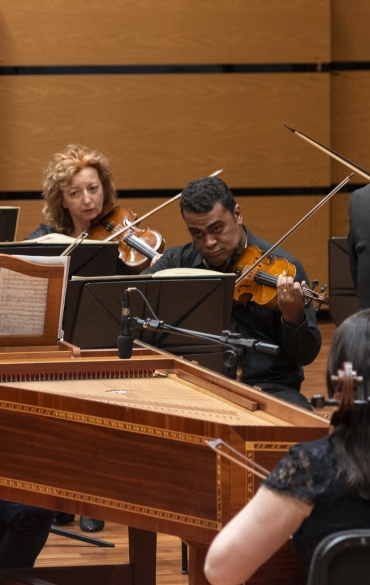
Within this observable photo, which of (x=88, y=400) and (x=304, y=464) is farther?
(x=88, y=400)

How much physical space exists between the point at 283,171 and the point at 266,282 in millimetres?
3459

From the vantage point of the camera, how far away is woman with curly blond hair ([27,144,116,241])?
4.00 meters

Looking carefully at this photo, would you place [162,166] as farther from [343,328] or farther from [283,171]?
[343,328]

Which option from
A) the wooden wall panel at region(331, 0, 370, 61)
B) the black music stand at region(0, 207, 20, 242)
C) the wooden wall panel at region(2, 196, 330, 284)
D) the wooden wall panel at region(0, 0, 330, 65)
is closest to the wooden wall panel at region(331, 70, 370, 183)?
the wooden wall panel at region(331, 0, 370, 61)

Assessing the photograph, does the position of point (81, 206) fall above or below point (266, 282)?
above

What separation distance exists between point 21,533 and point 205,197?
1309 millimetres

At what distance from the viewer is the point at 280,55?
20.6ft

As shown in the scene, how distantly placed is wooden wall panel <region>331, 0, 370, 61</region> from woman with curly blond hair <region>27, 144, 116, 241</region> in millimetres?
3009

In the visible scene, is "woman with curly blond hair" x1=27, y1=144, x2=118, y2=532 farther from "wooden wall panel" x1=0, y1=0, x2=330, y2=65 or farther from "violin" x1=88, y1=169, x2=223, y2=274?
"wooden wall panel" x1=0, y1=0, x2=330, y2=65

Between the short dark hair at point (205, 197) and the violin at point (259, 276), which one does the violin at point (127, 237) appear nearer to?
the short dark hair at point (205, 197)

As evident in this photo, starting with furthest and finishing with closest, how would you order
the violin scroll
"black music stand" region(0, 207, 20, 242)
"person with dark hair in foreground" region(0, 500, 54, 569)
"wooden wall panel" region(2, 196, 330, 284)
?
"wooden wall panel" region(2, 196, 330, 284)
"black music stand" region(0, 207, 20, 242)
"person with dark hair in foreground" region(0, 500, 54, 569)
the violin scroll

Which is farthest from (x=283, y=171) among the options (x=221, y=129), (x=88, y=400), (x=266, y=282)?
(x=88, y=400)

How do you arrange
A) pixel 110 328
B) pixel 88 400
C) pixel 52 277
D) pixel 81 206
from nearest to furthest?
pixel 88 400 → pixel 52 277 → pixel 110 328 → pixel 81 206

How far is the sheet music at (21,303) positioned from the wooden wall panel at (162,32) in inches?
160
